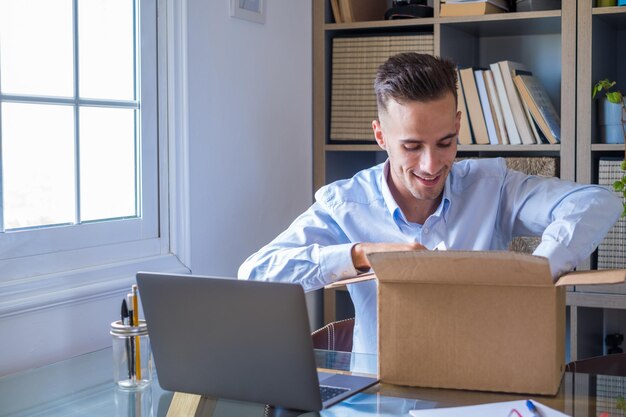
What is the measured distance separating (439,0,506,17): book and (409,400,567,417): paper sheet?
5.99 ft

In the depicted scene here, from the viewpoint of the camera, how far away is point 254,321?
127 cm

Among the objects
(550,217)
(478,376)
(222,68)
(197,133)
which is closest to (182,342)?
(478,376)

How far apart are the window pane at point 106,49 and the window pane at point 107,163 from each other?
6 centimetres

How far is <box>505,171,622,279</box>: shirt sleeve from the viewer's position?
1535 millimetres

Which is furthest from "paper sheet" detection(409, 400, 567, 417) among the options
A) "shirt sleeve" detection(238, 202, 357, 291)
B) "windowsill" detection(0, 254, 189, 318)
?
"windowsill" detection(0, 254, 189, 318)

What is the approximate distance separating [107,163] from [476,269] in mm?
1259

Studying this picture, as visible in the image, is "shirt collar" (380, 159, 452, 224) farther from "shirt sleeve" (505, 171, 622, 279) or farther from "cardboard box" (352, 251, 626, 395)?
"cardboard box" (352, 251, 626, 395)

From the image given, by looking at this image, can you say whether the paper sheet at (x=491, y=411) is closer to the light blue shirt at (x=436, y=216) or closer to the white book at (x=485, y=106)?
the light blue shirt at (x=436, y=216)

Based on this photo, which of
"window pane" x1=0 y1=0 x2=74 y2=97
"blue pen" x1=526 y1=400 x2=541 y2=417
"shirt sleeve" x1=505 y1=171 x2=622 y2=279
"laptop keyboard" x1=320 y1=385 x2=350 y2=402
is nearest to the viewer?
"blue pen" x1=526 y1=400 x2=541 y2=417

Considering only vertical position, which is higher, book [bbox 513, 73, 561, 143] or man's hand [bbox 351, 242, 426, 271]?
book [bbox 513, 73, 561, 143]

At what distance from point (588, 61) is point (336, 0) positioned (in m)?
0.92

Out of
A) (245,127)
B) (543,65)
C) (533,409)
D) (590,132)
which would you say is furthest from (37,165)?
(543,65)

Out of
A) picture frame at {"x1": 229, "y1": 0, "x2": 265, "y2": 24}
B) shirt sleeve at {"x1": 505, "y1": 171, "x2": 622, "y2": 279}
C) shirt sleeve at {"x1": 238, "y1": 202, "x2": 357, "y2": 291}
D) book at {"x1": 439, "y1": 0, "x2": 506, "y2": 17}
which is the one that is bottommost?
shirt sleeve at {"x1": 238, "y1": 202, "x2": 357, "y2": 291}

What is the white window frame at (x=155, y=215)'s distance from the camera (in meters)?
2.06
